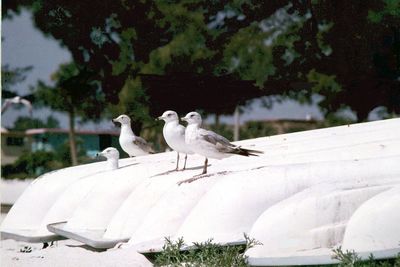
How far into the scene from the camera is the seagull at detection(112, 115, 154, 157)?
640 cm

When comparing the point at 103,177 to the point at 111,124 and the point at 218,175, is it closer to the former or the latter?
the point at 111,124

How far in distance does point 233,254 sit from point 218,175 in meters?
1.13

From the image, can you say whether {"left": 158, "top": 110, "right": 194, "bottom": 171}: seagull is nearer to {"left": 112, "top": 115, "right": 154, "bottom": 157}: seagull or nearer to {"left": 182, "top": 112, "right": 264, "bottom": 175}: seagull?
{"left": 182, "top": 112, "right": 264, "bottom": 175}: seagull

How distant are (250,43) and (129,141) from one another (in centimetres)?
329

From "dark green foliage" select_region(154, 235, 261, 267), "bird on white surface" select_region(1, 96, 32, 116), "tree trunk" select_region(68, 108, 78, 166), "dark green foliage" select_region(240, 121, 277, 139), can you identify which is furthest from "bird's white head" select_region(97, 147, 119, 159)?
"dark green foliage" select_region(240, 121, 277, 139)

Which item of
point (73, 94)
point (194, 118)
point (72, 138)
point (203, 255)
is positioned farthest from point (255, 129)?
point (203, 255)

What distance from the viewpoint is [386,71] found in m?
9.76

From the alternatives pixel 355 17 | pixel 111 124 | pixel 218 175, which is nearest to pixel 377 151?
pixel 218 175

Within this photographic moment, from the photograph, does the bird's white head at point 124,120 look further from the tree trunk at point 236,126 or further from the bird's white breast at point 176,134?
the tree trunk at point 236,126

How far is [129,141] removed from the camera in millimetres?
6531

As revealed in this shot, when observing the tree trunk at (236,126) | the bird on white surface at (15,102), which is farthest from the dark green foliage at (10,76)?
the tree trunk at (236,126)

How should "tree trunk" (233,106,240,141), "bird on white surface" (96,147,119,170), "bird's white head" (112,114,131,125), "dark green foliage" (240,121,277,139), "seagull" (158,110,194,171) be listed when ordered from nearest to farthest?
"seagull" (158,110,194,171) < "bird's white head" (112,114,131,125) < "bird on white surface" (96,147,119,170) < "tree trunk" (233,106,240,141) < "dark green foliage" (240,121,277,139)

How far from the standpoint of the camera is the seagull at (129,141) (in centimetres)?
640

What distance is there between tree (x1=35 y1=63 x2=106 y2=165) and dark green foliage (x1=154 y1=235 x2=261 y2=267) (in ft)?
9.82
